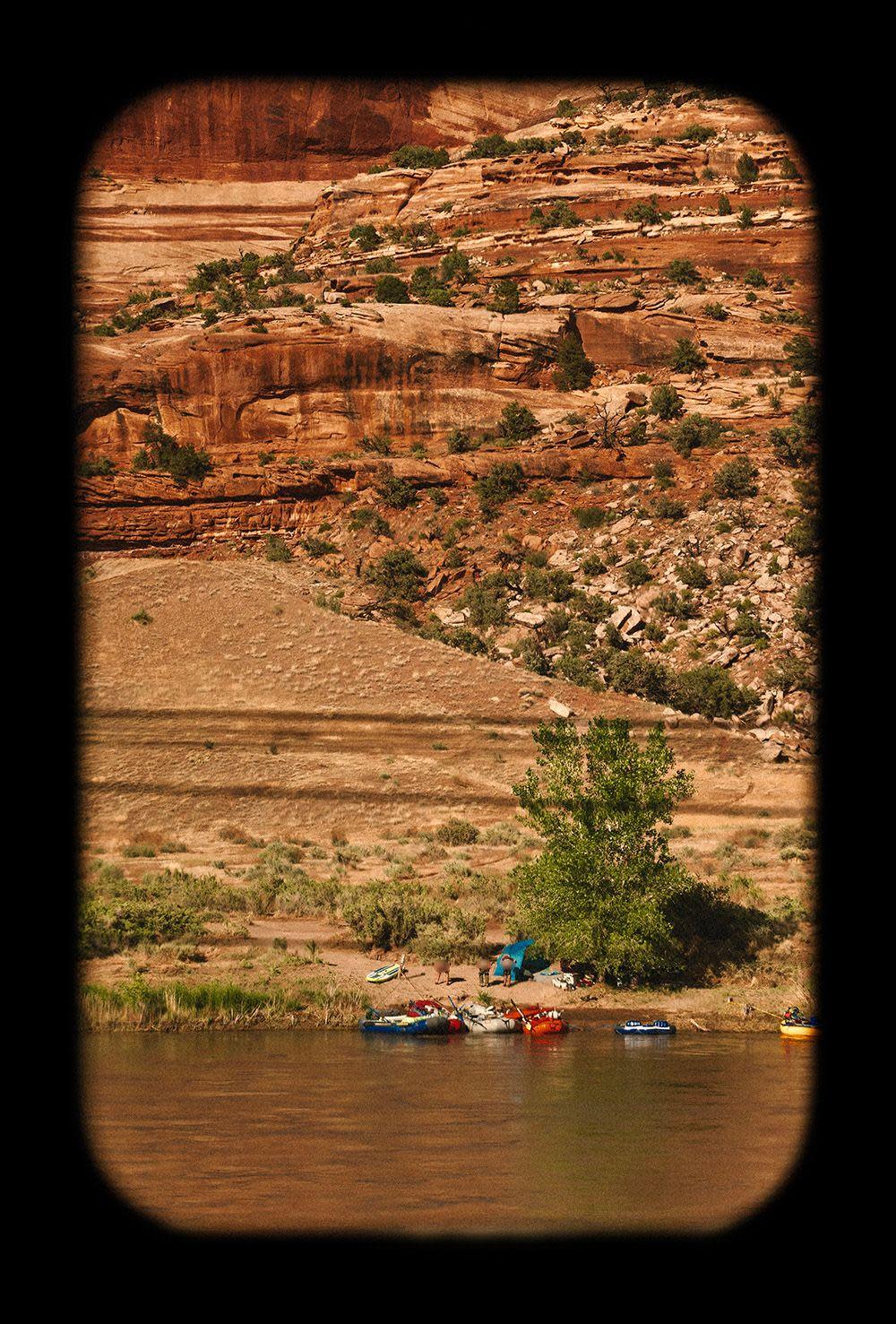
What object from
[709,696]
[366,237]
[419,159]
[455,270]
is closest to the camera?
[709,696]

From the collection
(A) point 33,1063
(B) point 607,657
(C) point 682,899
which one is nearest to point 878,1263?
(A) point 33,1063

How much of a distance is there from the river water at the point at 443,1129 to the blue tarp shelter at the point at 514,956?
2452mm

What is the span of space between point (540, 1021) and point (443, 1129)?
18.2 ft

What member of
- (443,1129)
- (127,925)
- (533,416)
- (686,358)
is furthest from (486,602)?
(443,1129)

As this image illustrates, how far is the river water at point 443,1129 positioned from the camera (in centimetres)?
895

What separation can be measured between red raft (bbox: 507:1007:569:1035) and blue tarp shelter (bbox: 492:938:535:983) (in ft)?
5.01

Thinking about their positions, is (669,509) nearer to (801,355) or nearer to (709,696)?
(801,355)

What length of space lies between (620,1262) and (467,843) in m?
18.2

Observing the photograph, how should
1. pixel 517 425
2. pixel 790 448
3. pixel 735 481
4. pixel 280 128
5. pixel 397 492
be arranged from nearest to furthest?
pixel 735 481, pixel 790 448, pixel 397 492, pixel 517 425, pixel 280 128

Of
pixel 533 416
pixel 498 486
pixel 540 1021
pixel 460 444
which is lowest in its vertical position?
pixel 540 1021

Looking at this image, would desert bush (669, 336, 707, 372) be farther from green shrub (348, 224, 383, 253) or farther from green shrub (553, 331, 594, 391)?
green shrub (348, 224, 383, 253)

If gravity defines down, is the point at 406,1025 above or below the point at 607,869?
below

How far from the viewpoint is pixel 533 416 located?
48.4 metres

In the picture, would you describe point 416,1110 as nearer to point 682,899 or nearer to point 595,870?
point 595,870
